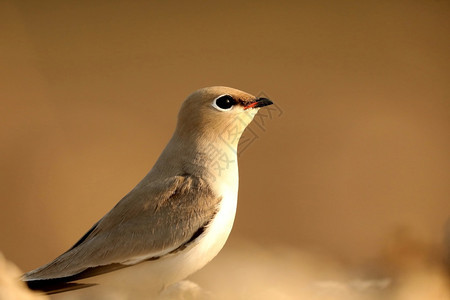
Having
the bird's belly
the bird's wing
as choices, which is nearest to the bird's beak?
the bird's wing

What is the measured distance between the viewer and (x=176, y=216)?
2229mm

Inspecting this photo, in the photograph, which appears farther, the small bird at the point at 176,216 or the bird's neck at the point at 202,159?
the bird's neck at the point at 202,159

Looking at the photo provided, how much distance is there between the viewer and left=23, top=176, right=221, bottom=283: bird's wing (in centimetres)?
216

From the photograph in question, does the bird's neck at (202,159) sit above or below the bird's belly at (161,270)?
above

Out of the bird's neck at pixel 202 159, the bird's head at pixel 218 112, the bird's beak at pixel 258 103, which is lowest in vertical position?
the bird's neck at pixel 202 159

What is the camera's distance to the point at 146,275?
2.19m

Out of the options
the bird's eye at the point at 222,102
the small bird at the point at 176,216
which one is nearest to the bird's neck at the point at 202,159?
the small bird at the point at 176,216

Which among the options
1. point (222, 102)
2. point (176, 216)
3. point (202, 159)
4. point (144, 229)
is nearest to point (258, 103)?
point (222, 102)

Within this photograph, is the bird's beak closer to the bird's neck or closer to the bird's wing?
the bird's neck

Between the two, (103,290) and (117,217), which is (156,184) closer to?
(117,217)

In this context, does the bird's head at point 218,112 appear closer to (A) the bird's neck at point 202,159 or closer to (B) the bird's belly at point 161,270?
(A) the bird's neck at point 202,159

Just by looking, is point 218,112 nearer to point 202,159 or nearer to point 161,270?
point 202,159

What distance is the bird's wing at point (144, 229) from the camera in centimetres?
216

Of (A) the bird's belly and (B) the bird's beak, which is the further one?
(B) the bird's beak
